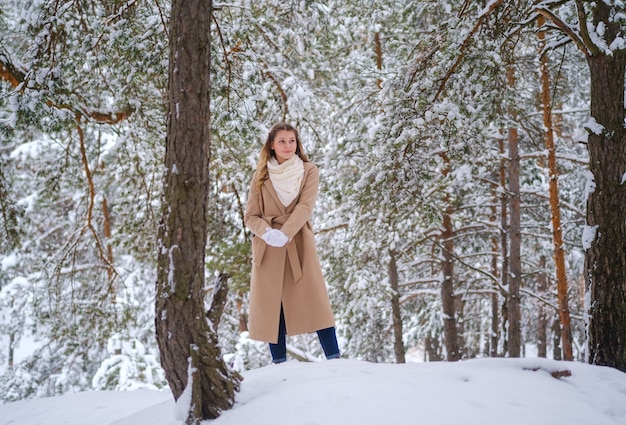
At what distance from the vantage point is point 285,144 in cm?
400

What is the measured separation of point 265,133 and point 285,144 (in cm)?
193

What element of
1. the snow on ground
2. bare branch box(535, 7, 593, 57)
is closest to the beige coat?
the snow on ground

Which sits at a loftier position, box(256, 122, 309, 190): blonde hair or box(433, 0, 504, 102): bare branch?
box(433, 0, 504, 102): bare branch

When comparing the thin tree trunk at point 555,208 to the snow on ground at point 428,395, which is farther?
the thin tree trunk at point 555,208

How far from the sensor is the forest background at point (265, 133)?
454 cm

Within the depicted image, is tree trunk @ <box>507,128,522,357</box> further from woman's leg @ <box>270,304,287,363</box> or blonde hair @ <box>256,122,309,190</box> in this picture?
woman's leg @ <box>270,304,287,363</box>

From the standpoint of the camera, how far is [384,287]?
31.0ft

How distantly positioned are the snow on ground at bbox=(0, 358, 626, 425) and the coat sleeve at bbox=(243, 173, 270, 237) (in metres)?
1.12

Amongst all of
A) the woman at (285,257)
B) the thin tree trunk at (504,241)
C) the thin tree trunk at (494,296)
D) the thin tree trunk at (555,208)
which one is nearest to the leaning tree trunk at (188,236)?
the woman at (285,257)

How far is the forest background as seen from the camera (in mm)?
4543

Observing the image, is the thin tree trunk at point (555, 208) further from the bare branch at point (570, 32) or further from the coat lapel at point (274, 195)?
the coat lapel at point (274, 195)

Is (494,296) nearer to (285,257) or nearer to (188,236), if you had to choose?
(285,257)

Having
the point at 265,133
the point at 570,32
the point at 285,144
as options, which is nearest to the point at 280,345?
the point at 285,144

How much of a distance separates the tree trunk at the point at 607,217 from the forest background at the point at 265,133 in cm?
19
